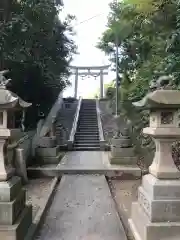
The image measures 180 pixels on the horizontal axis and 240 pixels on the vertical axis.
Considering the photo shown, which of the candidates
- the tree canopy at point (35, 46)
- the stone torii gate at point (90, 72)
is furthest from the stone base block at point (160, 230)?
the stone torii gate at point (90, 72)

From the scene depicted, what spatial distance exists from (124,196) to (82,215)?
196 centimetres

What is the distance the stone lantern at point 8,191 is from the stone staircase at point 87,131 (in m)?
11.4

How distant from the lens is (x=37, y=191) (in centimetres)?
867

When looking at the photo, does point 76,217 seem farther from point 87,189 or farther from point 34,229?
point 87,189

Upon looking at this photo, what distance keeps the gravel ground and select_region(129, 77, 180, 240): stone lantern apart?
8.35ft

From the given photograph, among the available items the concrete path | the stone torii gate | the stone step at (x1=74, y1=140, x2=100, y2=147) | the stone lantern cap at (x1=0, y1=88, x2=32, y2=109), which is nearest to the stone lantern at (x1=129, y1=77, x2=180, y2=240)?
the concrete path

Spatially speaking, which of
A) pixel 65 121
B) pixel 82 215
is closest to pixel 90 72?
A: pixel 65 121

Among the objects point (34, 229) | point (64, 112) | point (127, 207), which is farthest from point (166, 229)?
point (64, 112)

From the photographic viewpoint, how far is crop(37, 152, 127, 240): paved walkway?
538 cm

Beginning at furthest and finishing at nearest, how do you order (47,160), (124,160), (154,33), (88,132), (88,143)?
(88,132)
(88,143)
(47,160)
(154,33)
(124,160)

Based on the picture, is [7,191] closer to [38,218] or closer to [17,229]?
[17,229]

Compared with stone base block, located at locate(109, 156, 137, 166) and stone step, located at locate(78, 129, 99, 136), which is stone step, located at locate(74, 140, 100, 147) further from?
stone base block, located at locate(109, 156, 137, 166)

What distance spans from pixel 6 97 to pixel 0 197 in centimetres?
140

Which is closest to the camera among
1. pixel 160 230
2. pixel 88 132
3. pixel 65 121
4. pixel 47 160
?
pixel 160 230
